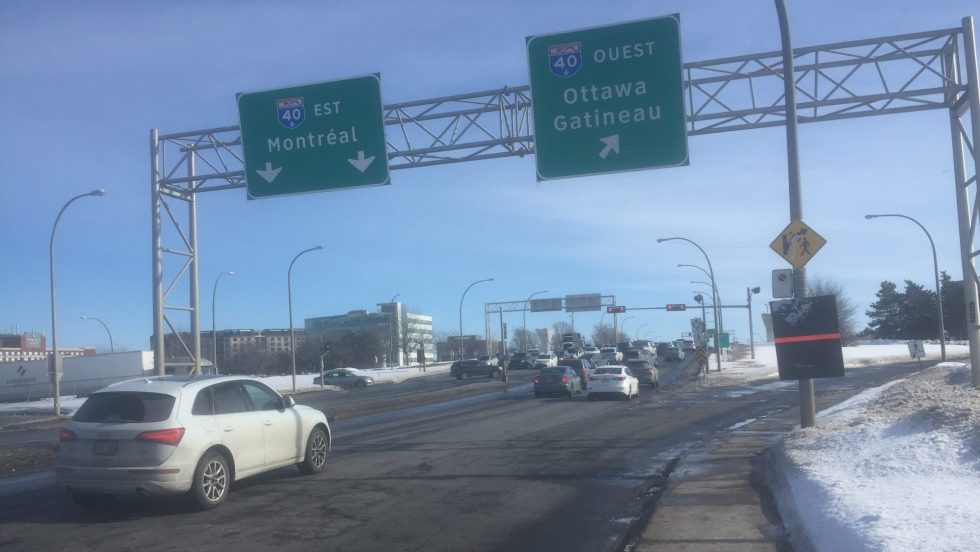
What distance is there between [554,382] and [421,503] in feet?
80.6

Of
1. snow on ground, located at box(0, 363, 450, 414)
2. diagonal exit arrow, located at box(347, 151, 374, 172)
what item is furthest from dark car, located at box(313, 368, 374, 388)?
diagonal exit arrow, located at box(347, 151, 374, 172)

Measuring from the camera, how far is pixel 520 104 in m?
16.7

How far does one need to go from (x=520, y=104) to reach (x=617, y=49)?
2374 mm

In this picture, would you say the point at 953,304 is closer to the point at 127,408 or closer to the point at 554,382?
the point at 554,382

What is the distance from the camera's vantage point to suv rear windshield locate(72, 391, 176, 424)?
9.60 meters

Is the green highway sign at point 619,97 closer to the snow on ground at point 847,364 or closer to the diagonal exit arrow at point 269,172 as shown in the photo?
the diagonal exit arrow at point 269,172

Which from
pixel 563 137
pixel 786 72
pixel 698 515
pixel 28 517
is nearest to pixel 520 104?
pixel 563 137

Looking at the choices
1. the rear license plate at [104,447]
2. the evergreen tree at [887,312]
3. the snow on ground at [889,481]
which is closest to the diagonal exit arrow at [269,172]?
the rear license plate at [104,447]

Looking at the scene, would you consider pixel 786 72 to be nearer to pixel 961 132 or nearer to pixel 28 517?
pixel 961 132

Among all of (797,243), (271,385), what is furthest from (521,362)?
(797,243)

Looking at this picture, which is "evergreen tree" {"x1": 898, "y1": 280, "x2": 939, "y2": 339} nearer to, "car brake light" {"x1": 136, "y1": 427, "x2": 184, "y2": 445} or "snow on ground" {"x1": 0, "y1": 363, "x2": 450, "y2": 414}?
"snow on ground" {"x1": 0, "y1": 363, "x2": 450, "y2": 414}

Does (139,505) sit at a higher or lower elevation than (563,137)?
lower

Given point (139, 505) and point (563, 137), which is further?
point (563, 137)

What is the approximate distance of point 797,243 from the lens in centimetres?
1420
